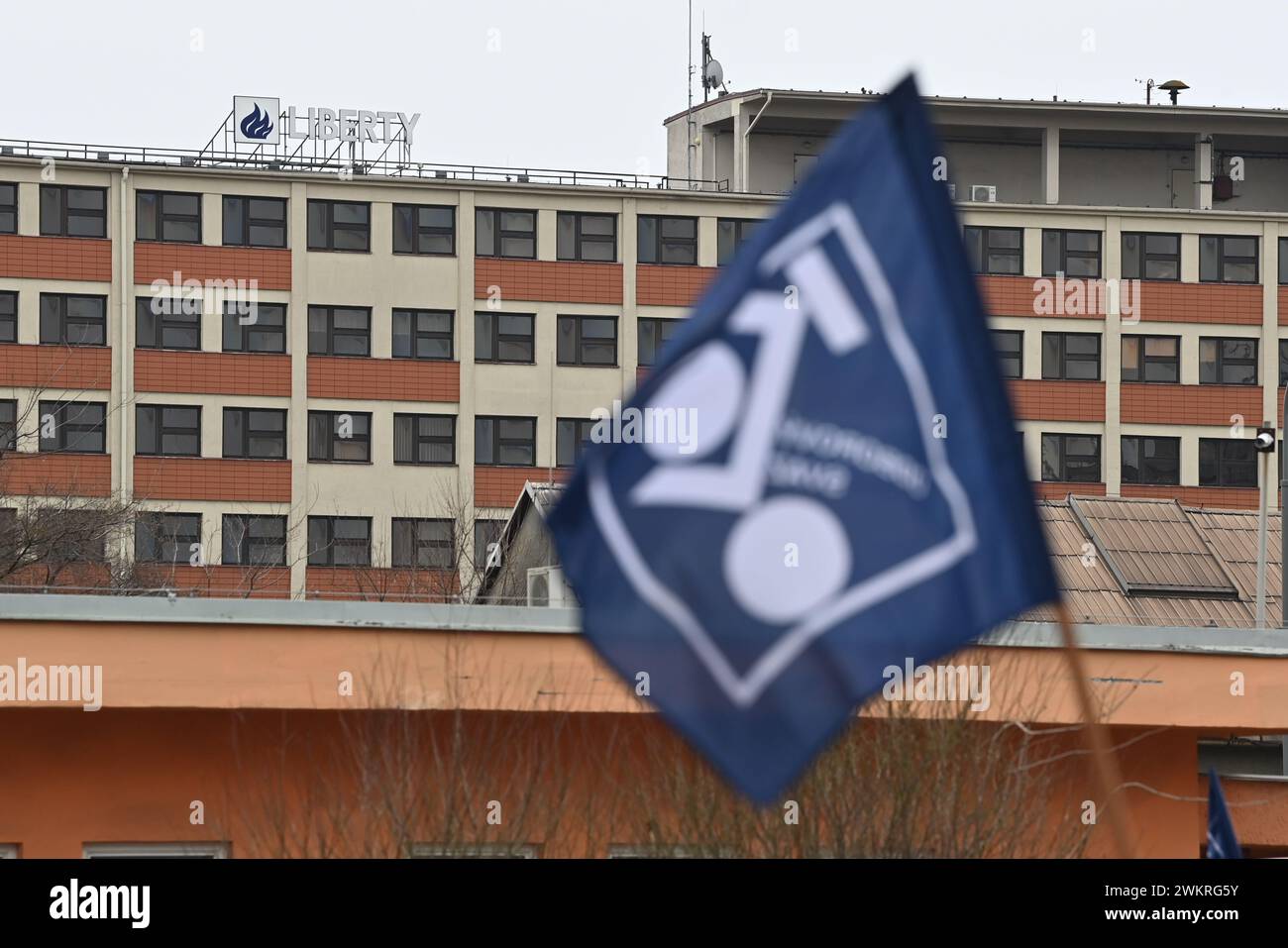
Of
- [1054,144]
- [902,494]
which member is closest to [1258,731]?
[902,494]

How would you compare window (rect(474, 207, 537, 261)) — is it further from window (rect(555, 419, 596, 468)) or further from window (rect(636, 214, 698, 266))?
window (rect(555, 419, 596, 468))

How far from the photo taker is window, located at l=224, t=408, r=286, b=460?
6881 centimetres

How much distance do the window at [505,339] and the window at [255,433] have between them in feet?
22.7

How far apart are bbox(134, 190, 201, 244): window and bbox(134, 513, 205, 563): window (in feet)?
29.1

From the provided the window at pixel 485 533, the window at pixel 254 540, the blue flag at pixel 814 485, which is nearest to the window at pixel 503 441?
the window at pixel 485 533

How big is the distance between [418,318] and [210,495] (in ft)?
29.2

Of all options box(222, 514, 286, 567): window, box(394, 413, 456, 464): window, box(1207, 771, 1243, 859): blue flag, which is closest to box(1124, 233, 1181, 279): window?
box(394, 413, 456, 464): window

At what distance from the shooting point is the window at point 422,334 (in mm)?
70375

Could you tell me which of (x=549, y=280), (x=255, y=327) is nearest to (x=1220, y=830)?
(x=255, y=327)

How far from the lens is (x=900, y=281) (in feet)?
19.9

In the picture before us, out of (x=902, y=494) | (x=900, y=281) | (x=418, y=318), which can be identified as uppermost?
(x=418, y=318)
